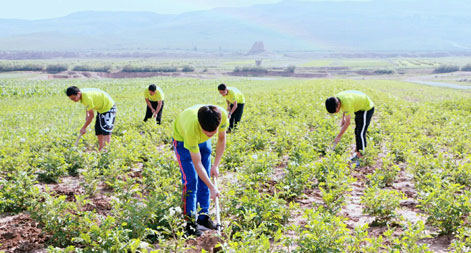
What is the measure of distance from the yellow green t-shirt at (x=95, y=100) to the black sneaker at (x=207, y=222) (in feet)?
10.9

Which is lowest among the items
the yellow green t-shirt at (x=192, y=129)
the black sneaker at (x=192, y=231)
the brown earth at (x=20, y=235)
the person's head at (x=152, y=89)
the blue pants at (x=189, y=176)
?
the brown earth at (x=20, y=235)

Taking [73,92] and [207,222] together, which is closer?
[207,222]

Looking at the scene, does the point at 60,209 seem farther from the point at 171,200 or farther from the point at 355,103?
the point at 355,103

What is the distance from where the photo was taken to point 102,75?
6309cm

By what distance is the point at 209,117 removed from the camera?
3.55m

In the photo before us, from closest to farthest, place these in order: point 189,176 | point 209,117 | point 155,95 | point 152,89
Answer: point 209,117
point 189,176
point 152,89
point 155,95

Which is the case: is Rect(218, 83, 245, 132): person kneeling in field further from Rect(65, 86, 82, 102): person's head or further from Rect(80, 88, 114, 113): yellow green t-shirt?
Rect(65, 86, 82, 102): person's head

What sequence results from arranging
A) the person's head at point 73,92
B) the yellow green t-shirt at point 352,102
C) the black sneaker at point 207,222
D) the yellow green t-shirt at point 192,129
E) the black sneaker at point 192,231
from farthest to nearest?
1. the yellow green t-shirt at point 352,102
2. the person's head at point 73,92
3. the black sneaker at point 207,222
4. the black sneaker at point 192,231
5. the yellow green t-shirt at point 192,129

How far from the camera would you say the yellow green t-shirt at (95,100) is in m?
6.61

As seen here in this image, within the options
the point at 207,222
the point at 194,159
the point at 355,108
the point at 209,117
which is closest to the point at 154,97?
the point at 355,108

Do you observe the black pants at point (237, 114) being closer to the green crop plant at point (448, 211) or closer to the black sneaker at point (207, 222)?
the black sneaker at point (207, 222)

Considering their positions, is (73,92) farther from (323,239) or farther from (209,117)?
(323,239)

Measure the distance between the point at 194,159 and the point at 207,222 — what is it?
1.04 meters

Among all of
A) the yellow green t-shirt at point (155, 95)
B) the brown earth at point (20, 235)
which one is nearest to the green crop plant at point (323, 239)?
the brown earth at point (20, 235)
